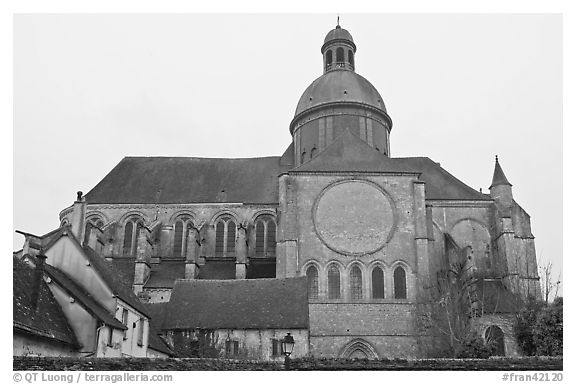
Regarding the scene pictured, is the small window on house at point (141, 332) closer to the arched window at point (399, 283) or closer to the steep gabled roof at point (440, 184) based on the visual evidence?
the arched window at point (399, 283)

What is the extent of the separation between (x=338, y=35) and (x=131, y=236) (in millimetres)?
21412

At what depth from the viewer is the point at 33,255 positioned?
815 inches

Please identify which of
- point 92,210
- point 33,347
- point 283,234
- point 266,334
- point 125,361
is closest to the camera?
point 125,361

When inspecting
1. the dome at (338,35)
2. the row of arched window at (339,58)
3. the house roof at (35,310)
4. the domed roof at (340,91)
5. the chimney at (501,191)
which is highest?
the dome at (338,35)

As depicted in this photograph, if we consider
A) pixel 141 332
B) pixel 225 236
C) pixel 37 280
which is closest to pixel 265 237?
pixel 225 236

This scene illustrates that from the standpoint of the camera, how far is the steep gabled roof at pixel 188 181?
43.5 metres

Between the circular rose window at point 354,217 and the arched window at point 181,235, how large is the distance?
1067 centimetres

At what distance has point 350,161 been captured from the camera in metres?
36.2

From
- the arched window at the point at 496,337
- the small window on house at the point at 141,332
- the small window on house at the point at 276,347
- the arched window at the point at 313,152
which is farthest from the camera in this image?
the arched window at the point at 313,152

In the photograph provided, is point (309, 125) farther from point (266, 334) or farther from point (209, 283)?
point (266, 334)

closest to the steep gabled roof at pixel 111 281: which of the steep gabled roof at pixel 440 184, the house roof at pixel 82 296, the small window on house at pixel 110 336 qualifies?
the house roof at pixel 82 296

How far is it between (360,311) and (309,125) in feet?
53.0

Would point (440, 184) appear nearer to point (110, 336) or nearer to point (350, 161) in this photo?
point (350, 161)

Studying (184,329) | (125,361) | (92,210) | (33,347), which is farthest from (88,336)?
(92,210)
